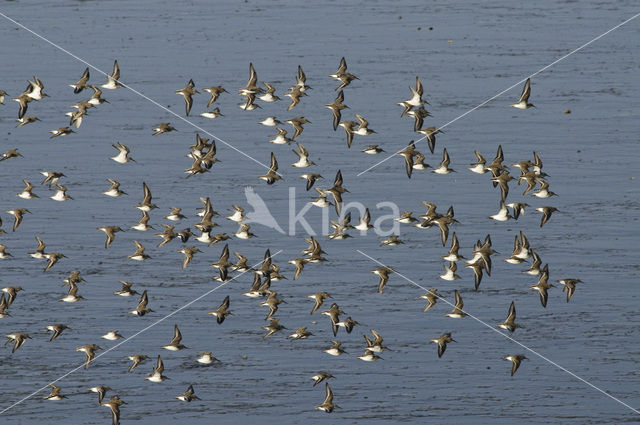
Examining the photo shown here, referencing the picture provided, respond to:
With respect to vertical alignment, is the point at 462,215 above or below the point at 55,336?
above

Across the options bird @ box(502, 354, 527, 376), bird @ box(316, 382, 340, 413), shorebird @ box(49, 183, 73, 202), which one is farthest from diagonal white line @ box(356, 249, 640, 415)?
shorebird @ box(49, 183, 73, 202)

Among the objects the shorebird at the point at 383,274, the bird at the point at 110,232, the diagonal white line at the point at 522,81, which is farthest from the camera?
the diagonal white line at the point at 522,81

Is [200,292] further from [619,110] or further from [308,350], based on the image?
[619,110]

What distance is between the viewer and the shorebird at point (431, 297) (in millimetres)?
55625

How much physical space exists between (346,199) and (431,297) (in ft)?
42.0

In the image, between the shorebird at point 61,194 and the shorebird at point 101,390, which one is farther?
the shorebird at point 61,194

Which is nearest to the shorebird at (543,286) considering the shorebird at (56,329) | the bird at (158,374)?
the bird at (158,374)

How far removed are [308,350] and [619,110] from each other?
31.5 m

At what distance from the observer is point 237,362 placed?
176 feet

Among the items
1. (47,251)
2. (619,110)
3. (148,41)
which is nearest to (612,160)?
(619,110)

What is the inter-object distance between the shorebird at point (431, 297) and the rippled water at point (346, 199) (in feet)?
2.19

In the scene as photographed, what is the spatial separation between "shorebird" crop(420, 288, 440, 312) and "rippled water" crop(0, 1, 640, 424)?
667 mm

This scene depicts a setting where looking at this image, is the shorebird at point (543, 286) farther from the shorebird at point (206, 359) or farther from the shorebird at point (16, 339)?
the shorebird at point (16, 339)

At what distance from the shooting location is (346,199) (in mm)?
67562
